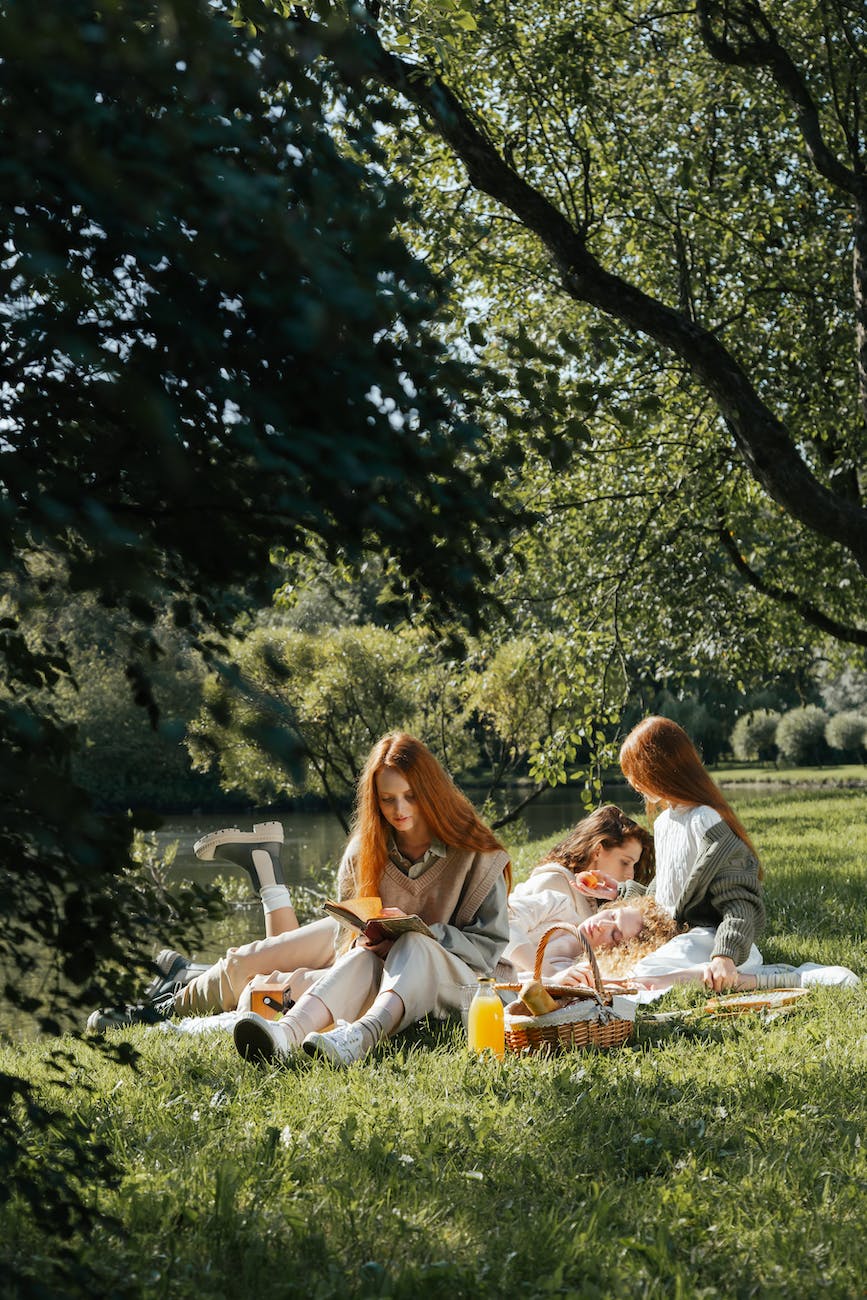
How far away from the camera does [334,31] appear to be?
2.10 meters

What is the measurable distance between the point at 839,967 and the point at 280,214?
500 centimetres

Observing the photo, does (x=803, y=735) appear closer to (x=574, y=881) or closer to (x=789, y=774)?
(x=789, y=774)

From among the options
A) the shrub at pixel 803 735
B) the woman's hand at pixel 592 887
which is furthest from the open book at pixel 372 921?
the shrub at pixel 803 735

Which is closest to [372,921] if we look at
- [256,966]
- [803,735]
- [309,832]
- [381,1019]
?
[381,1019]

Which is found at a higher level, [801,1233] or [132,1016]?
[132,1016]

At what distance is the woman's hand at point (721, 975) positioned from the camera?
5.48 metres

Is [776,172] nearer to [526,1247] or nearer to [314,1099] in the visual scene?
[314,1099]

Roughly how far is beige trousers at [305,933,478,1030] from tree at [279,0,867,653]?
3.80 meters

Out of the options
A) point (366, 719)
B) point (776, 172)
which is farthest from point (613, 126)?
point (366, 719)

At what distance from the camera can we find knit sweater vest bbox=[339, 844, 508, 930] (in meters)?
5.38

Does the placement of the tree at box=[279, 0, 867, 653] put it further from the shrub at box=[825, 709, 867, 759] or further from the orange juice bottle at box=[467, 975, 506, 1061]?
the shrub at box=[825, 709, 867, 759]

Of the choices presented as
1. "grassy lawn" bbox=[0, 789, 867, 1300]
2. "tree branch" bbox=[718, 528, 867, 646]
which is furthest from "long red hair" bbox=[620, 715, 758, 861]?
"tree branch" bbox=[718, 528, 867, 646]

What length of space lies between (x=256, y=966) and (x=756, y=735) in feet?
133

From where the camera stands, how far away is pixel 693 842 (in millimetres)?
5934
